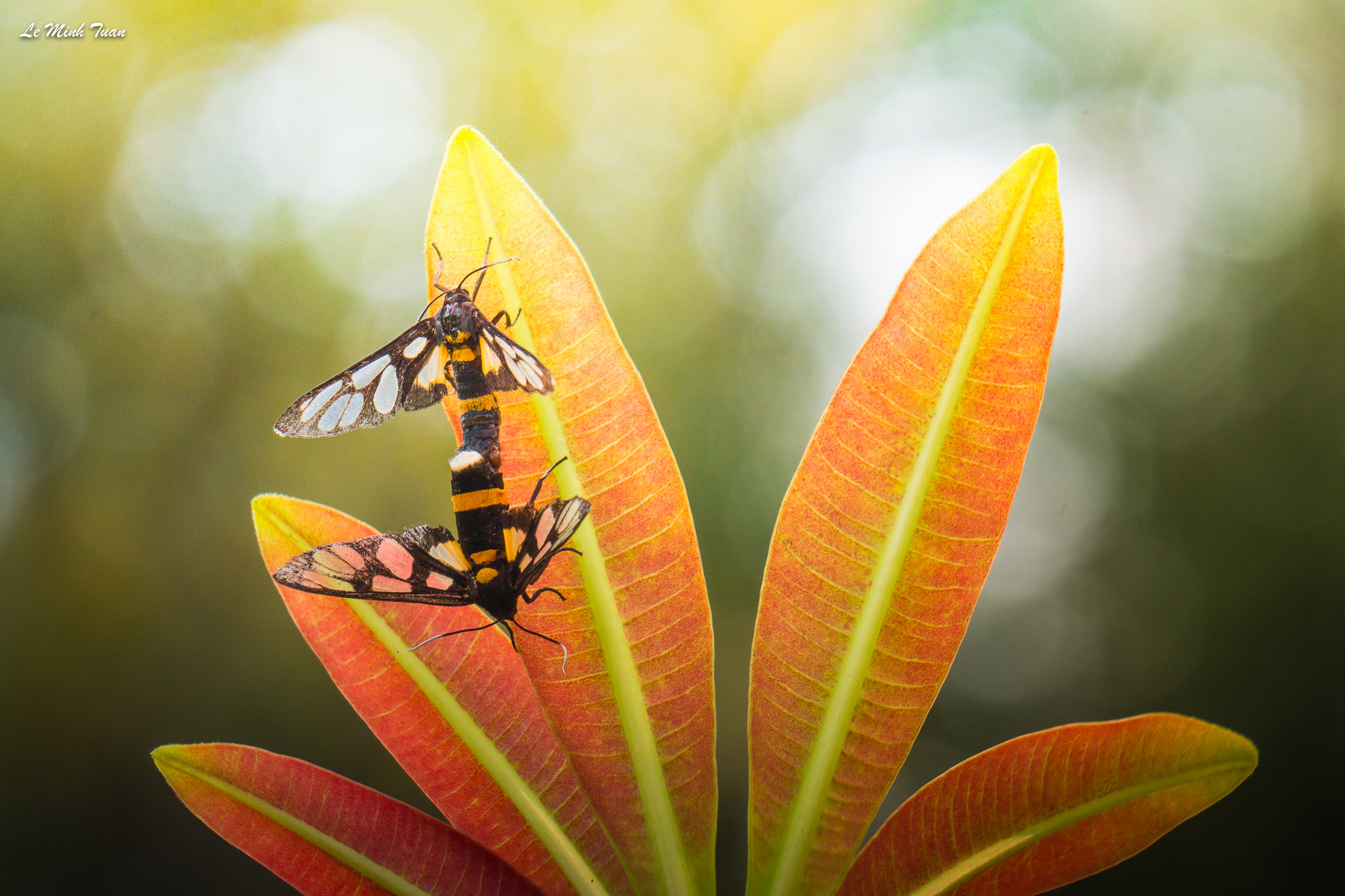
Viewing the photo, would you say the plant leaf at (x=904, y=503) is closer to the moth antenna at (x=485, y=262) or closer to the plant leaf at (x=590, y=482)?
the plant leaf at (x=590, y=482)

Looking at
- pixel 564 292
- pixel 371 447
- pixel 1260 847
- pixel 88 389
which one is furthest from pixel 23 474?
pixel 1260 847

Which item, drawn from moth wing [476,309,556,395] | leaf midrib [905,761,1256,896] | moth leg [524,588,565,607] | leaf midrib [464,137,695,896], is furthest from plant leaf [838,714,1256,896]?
moth wing [476,309,556,395]

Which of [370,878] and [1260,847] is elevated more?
[370,878]

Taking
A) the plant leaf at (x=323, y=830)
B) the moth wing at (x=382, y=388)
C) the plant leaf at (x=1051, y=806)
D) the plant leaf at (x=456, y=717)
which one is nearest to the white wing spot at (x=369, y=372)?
the moth wing at (x=382, y=388)

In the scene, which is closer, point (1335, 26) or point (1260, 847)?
point (1260, 847)

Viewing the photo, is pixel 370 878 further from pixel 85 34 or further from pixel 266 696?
pixel 85 34

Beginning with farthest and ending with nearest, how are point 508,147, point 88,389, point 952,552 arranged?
point 508,147, point 88,389, point 952,552

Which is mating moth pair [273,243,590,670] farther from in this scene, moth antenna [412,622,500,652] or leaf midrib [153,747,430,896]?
leaf midrib [153,747,430,896]
